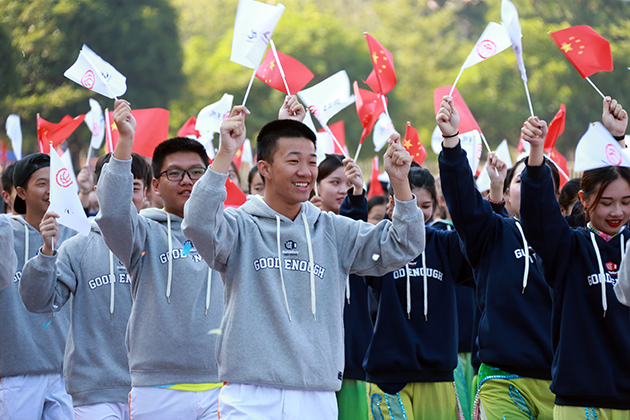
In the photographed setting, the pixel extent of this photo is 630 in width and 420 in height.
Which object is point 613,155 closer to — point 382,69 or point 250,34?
point 250,34

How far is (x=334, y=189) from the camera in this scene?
652 centimetres

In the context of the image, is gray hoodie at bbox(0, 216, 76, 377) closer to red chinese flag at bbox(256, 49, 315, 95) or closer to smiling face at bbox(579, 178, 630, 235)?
red chinese flag at bbox(256, 49, 315, 95)

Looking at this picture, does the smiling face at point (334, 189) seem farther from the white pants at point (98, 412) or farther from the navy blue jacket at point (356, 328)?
the white pants at point (98, 412)

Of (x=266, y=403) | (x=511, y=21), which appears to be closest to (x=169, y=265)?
(x=266, y=403)

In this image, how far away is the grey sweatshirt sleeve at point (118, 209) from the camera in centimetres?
415

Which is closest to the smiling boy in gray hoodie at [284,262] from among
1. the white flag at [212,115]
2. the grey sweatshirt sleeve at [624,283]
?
the grey sweatshirt sleeve at [624,283]

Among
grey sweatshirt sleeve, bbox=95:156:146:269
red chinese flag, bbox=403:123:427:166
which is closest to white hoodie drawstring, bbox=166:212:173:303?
grey sweatshirt sleeve, bbox=95:156:146:269

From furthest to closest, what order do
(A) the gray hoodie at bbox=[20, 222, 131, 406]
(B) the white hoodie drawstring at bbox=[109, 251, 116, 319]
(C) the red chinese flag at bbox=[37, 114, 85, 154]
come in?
(C) the red chinese flag at bbox=[37, 114, 85, 154], (B) the white hoodie drawstring at bbox=[109, 251, 116, 319], (A) the gray hoodie at bbox=[20, 222, 131, 406]

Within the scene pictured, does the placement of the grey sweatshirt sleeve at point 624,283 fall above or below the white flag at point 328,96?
below

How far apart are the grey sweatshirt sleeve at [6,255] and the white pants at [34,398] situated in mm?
1014

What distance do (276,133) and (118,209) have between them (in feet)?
3.00

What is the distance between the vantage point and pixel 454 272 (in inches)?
228

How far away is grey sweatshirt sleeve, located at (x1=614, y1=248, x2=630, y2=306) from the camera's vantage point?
396cm

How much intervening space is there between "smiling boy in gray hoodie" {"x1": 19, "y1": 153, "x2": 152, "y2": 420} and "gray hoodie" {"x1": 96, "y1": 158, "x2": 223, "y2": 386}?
0.43 metres
